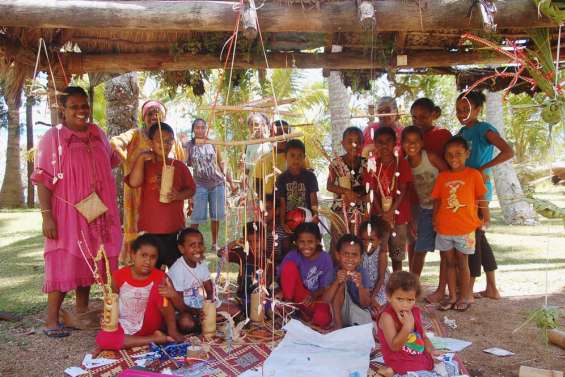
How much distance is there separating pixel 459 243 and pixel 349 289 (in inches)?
44.5

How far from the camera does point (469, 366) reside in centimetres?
333

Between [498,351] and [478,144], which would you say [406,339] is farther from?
[478,144]

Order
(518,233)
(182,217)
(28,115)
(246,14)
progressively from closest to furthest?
(246,14) < (182,217) < (518,233) < (28,115)

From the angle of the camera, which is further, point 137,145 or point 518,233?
point 518,233


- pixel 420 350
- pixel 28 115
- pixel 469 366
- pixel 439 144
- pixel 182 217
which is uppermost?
pixel 28 115

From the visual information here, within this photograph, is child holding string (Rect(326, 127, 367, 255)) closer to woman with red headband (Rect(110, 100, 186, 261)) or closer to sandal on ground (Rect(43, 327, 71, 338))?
woman with red headband (Rect(110, 100, 186, 261))

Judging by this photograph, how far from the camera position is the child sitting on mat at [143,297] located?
3.68 meters

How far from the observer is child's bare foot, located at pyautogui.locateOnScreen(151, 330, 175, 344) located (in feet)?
11.9

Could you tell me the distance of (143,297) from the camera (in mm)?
3719

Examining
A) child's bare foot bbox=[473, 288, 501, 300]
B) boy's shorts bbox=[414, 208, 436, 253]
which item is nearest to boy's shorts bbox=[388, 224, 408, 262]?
boy's shorts bbox=[414, 208, 436, 253]

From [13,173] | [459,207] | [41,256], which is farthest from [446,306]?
[13,173]

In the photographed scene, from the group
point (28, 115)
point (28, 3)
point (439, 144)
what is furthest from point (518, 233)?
point (28, 115)

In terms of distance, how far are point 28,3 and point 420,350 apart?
3370mm

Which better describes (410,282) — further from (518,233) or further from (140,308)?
(518,233)
